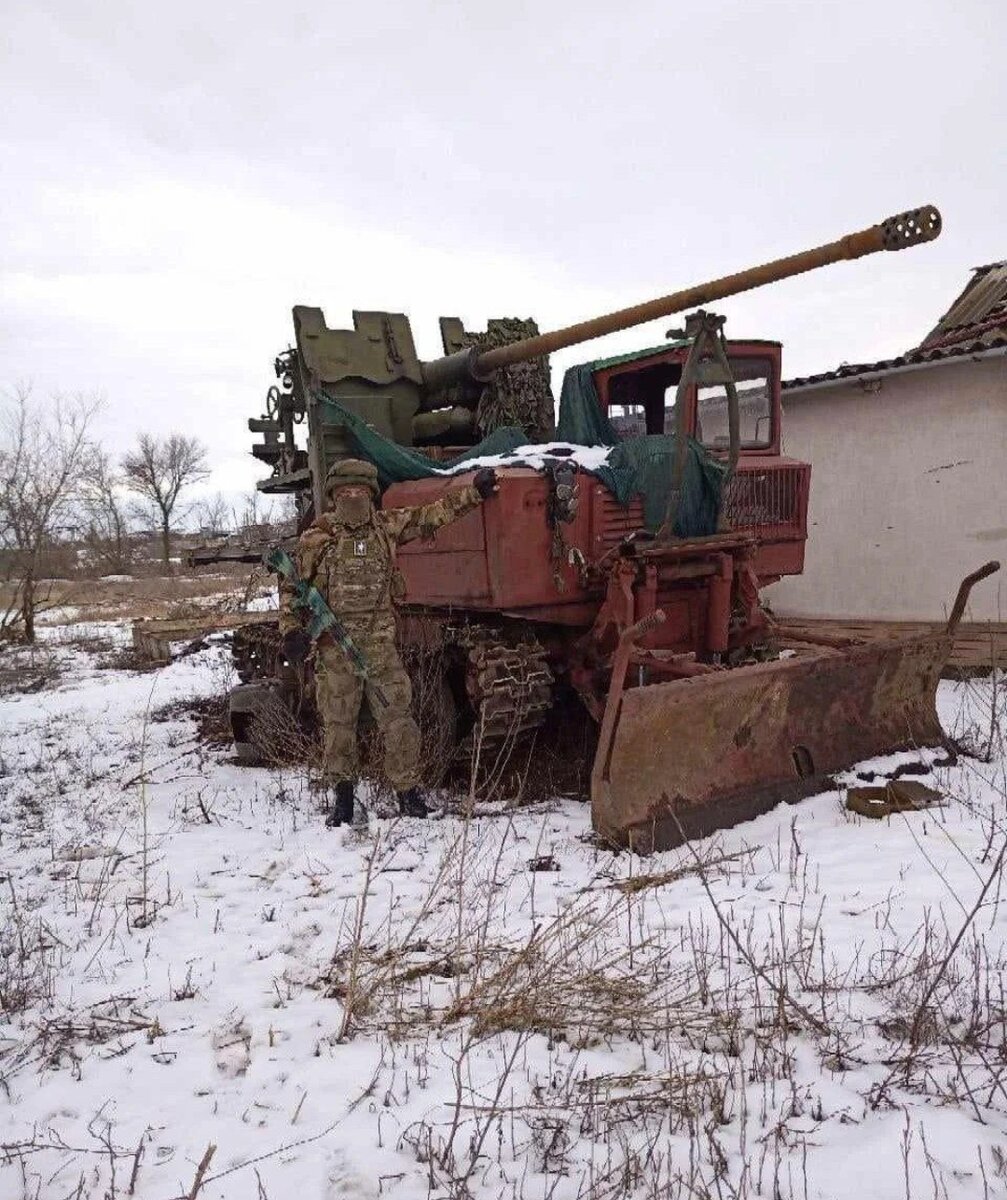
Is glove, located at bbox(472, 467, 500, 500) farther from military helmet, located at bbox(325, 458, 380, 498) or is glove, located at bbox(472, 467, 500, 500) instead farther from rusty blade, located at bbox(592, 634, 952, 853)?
rusty blade, located at bbox(592, 634, 952, 853)

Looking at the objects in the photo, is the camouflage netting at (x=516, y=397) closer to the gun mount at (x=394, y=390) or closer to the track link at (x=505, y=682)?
the gun mount at (x=394, y=390)

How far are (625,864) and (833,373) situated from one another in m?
7.62

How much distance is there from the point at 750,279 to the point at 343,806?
393cm

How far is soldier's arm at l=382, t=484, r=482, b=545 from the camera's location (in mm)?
5355

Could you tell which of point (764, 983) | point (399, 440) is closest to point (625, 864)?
point (764, 983)

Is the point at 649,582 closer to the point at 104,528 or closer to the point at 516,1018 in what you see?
the point at 516,1018

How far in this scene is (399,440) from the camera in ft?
27.5

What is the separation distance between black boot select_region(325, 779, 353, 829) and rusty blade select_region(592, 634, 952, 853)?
63.0 inches

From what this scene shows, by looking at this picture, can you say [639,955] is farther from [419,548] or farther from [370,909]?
[419,548]

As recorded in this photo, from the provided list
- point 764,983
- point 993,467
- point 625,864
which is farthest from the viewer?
point 993,467

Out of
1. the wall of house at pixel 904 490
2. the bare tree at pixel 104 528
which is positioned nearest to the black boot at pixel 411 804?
the wall of house at pixel 904 490

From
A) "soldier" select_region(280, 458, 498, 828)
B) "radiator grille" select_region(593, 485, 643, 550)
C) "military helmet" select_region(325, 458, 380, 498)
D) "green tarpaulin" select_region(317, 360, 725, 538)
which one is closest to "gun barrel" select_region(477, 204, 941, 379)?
"green tarpaulin" select_region(317, 360, 725, 538)

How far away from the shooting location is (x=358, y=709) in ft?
18.3

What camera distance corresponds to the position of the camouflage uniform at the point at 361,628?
18.1 feet
